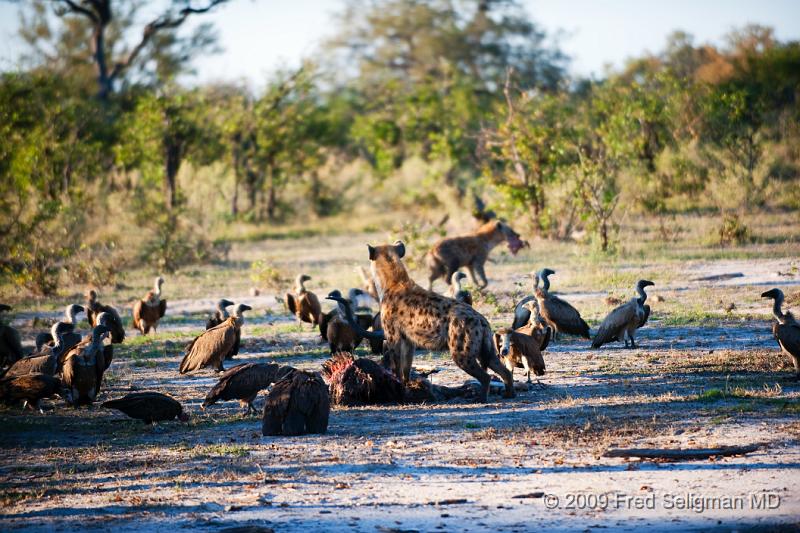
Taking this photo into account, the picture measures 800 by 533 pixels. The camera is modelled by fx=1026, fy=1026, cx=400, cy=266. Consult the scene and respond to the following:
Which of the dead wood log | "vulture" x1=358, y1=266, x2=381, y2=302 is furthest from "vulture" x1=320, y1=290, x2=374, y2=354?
the dead wood log

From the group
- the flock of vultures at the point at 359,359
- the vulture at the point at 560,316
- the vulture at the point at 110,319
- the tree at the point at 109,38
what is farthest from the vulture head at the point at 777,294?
the tree at the point at 109,38

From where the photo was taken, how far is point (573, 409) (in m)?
8.15

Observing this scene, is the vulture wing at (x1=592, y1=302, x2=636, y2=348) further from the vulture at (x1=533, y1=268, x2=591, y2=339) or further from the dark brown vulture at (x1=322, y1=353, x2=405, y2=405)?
the dark brown vulture at (x1=322, y1=353, x2=405, y2=405)

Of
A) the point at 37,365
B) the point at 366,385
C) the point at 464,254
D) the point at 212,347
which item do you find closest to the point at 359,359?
the point at 366,385

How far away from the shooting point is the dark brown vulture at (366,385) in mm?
8719

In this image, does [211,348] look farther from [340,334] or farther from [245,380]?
[245,380]

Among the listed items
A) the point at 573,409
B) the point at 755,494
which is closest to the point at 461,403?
the point at 573,409

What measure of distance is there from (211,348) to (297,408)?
2.88 meters

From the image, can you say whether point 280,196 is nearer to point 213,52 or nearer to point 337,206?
point 337,206

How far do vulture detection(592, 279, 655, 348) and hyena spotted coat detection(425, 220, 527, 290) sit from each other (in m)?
4.83

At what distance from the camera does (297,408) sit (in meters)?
7.60

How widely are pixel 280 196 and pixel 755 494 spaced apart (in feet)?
91.3

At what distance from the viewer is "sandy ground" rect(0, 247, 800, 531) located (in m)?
5.60

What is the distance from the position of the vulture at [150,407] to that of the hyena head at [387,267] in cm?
230
